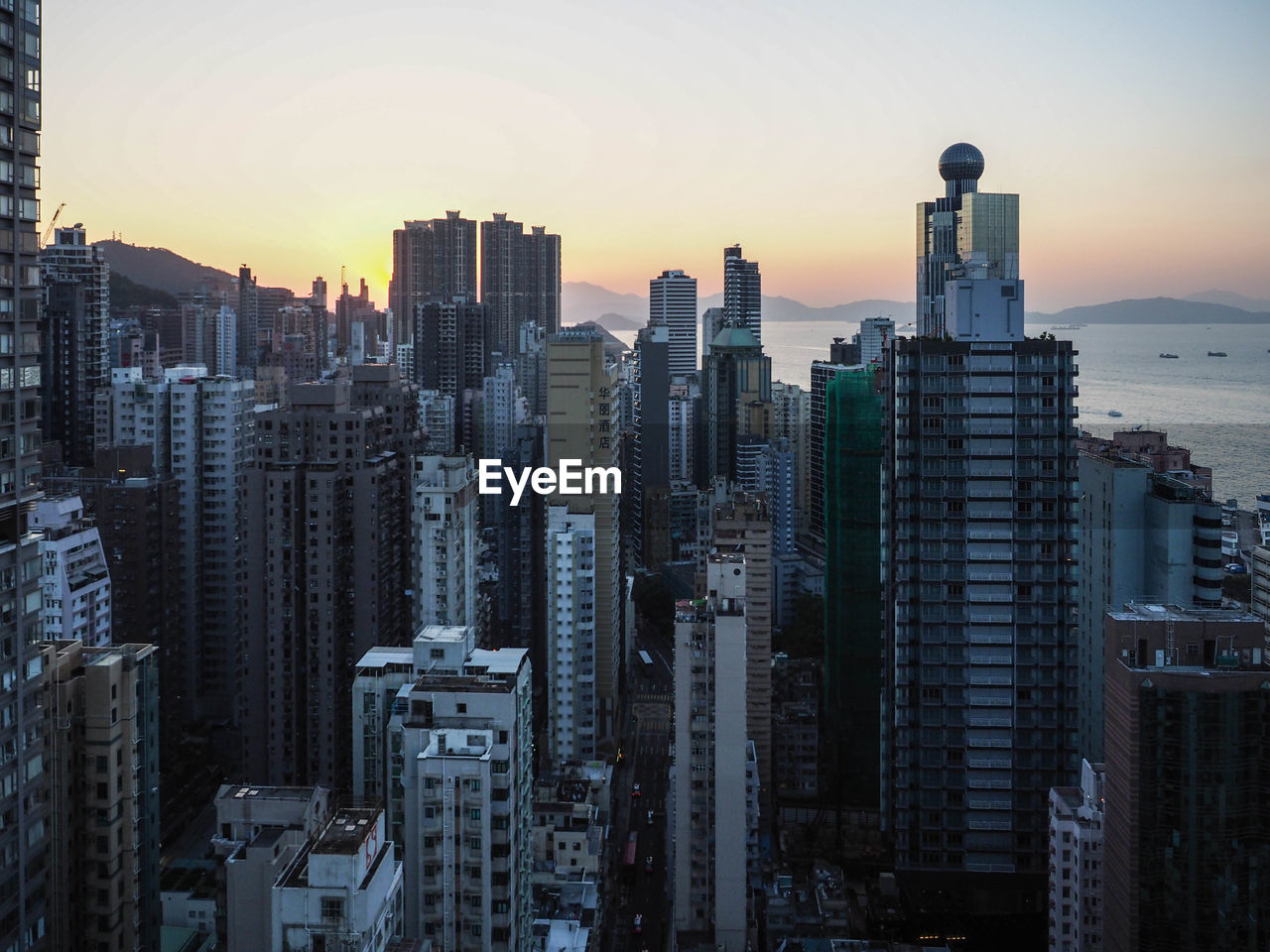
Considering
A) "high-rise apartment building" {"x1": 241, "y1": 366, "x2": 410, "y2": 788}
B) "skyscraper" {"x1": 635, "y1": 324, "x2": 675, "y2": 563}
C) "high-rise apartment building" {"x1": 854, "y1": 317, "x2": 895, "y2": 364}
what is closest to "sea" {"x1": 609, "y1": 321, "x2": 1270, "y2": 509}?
"high-rise apartment building" {"x1": 241, "y1": 366, "x2": 410, "y2": 788}

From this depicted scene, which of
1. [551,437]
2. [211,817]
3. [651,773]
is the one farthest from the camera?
[551,437]

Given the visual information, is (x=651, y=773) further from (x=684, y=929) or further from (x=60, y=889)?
(x=60, y=889)

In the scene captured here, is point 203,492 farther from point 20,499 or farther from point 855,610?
point 20,499

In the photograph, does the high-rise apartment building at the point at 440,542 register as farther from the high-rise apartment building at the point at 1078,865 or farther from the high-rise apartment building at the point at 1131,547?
the high-rise apartment building at the point at 1078,865

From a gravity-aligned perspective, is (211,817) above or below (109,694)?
below

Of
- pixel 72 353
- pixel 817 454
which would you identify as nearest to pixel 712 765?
pixel 72 353

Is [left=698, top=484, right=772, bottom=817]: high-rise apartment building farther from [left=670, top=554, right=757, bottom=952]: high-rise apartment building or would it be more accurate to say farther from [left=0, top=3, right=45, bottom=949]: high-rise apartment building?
[left=0, top=3, right=45, bottom=949]: high-rise apartment building

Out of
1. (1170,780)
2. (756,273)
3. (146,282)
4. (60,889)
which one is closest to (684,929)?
(1170,780)
